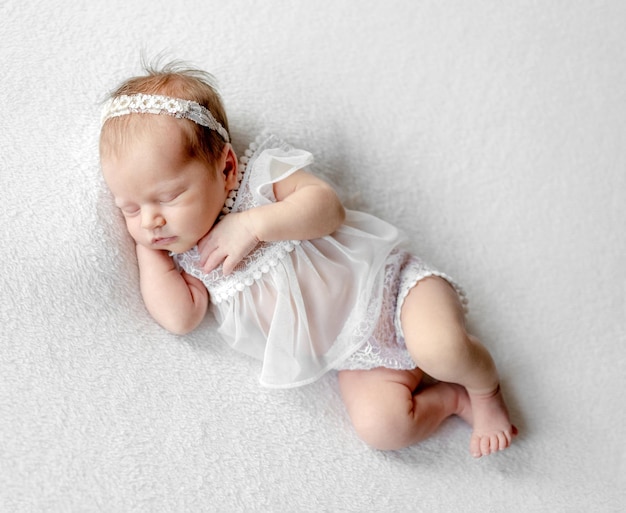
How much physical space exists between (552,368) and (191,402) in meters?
0.75

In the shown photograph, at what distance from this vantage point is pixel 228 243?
4.70 feet

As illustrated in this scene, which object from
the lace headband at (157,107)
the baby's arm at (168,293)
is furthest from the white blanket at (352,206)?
the lace headband at (157,107)

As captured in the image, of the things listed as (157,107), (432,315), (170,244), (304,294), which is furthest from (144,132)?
(432,315)

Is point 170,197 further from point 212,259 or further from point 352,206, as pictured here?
point 352,206

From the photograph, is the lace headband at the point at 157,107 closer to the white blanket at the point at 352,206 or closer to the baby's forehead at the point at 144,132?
the baby's forehead at the point at 144,132

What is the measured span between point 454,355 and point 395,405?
15cm

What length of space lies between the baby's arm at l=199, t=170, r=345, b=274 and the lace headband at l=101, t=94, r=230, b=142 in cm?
18

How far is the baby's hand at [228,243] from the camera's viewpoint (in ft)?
4.67

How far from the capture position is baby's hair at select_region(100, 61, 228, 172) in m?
1.36

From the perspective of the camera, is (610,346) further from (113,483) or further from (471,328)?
(113,483)

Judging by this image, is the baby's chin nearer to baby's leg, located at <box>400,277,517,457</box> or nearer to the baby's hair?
the baby's hair

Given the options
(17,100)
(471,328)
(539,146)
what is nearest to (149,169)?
(17,100)

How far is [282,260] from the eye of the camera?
1.47 metres

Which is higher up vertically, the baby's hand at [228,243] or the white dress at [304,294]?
the baby's hand at [228,243]
